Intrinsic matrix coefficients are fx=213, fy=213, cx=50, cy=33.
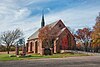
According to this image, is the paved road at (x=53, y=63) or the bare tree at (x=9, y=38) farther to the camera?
the bare tree at (x=9, y=38)

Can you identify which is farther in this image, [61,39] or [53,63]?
[61,39]

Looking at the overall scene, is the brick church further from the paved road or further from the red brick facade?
the paved road

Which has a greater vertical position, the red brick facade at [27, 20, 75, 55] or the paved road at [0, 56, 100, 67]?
the red brick facade at [27, 20, 75, 55]

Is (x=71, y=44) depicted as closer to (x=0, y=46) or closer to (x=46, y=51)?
(x=46, y=51)

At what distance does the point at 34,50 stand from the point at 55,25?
16.8m

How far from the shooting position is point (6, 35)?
290 feet

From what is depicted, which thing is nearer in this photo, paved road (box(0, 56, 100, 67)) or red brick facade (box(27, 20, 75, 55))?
paved road (box(0, 56, 100, 67))

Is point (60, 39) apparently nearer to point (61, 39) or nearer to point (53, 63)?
point (61, 39)

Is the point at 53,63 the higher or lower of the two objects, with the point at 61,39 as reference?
lower

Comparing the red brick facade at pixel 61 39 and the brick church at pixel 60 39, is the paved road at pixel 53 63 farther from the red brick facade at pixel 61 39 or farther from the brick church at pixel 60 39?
the red brick facade at pixel 61 39

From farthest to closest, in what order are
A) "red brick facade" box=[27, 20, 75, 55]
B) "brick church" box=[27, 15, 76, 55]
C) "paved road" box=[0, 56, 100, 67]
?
"red brick facade" box=[27, 20, 75, 55], "brick church" box=[27, 15, 76, 55], "paved road" box=[0, 56, 100, 67]

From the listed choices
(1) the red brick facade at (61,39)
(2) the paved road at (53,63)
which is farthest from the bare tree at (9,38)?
(2) the paved road at (53,63)

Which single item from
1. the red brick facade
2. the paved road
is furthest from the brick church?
the paved road

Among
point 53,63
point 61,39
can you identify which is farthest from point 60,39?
point 53,63
